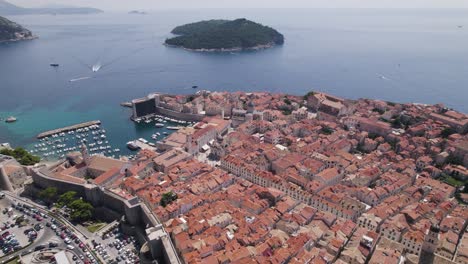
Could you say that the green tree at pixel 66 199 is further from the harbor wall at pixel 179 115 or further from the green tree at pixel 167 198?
the harbor wall at pixel 179 115

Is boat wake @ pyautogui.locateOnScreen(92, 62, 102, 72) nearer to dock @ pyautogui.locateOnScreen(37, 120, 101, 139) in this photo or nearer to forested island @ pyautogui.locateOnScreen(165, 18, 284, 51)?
forested island @ pyautogui.locateOnScreen(165, 18, 284, 51)

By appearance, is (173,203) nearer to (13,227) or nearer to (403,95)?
(13,227)

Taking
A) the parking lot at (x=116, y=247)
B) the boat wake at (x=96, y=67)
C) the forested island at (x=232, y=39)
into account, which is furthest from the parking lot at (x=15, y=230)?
the forested island at (x=232, y=39)

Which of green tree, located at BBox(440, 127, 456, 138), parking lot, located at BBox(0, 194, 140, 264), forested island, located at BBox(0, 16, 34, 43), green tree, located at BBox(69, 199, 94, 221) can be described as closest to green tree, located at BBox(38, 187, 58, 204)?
parking lot, located at BBox(0, 194, 140, 264)

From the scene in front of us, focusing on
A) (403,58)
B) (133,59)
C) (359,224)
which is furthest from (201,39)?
(359,224)

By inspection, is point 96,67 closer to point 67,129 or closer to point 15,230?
point 67,129

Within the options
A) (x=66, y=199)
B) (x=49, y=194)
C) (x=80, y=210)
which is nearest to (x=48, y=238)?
(x=80, y=210)
